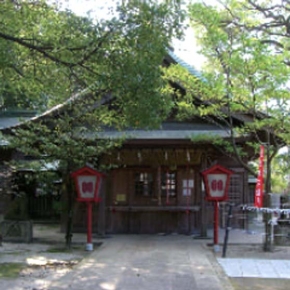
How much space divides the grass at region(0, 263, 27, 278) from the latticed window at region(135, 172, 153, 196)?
22.2ft

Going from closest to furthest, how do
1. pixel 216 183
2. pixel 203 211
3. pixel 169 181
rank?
1. pixel 216 183
2. pixel 203 211
3. pixel 169 181

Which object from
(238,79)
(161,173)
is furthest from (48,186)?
(238,79)

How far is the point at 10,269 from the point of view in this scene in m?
9.62

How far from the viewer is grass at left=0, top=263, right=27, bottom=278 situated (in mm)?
9034

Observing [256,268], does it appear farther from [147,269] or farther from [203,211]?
[203,211]

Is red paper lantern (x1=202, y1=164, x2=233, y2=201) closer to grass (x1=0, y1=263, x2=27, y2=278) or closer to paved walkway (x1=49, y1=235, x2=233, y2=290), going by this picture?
paved walkway (x1=49, y1=235, x2=233, y2=290)

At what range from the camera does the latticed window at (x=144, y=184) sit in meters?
16.4

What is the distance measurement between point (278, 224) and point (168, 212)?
3808 mm

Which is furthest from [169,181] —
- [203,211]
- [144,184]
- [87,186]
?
[87,186]

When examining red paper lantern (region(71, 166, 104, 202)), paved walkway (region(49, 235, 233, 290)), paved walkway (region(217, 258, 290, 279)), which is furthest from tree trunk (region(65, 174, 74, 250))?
paved walkway (region(217, 258, 290, 279))

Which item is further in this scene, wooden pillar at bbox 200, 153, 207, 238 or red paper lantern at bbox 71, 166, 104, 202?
wooden pillar at bbox 200, 153, 207, 238

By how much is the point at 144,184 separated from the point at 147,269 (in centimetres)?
692

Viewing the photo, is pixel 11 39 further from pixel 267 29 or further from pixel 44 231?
pixel 267 29

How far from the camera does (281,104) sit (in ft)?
39.3
